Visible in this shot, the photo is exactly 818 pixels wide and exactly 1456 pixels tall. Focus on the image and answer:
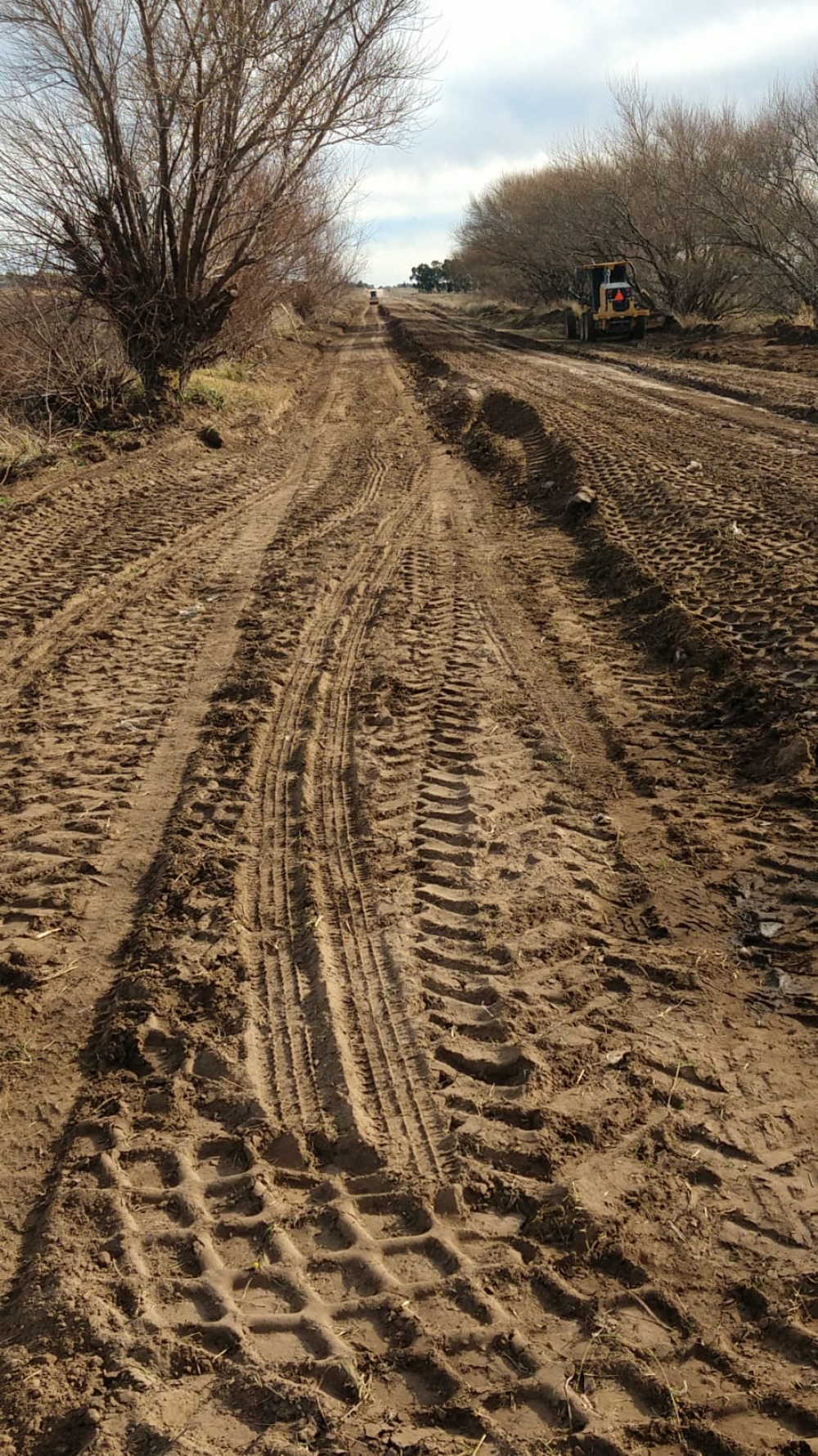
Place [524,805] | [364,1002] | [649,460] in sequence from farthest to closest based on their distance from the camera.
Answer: [649,460] → [524,805] → [364,1002]

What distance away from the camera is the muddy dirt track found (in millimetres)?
2404

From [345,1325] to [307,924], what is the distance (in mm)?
1698

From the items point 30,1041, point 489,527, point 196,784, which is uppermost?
point 489,527

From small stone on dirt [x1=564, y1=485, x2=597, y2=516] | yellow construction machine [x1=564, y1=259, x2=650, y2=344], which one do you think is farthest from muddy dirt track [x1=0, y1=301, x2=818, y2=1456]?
yellow construction machine [x1=564, y1=259, x2=650, y2=344]

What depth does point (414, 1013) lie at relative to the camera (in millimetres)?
3547

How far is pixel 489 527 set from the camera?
392 inches

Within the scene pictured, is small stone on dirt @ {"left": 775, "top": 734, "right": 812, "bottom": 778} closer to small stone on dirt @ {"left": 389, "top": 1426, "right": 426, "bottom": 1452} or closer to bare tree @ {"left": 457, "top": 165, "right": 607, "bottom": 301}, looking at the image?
small stone on dirt @ {"left": 389, "top": 1426, "right": 426, "bottom": 1452}

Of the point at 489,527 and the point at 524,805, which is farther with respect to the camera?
the point at 489,527

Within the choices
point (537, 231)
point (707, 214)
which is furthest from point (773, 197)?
point (537, 231)

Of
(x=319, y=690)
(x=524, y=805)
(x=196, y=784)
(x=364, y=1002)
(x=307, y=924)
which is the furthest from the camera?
(x=319, y=690)

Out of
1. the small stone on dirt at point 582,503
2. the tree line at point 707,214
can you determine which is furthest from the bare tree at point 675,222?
the small stone on dirt at point 582,503

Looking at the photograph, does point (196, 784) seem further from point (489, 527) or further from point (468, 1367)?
point (489, 527)

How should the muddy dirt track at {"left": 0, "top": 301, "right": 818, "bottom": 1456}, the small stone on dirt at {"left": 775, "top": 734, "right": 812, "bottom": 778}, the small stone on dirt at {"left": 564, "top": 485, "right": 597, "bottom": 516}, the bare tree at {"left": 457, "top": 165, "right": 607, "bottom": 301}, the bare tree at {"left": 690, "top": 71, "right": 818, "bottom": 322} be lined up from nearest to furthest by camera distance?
the muddy dirt track at {"left": 0, "top": 301, "right": 818, "bottom": 1456} → the small stone on dirt at {"left": 775, "top": 734, "right": 812, "bottom": 778} → the small stone on dirt at {"left": 564, "top": 485, "right": 597, "bottom": 516} → the bare tree at {"left": 690, "top": 71, "right": 818, "bottom": 322} → the bare tree at {"left": 457, "top": 165, "right": 607, "bottom": 301}

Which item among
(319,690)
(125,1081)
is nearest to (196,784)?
(319,690)
